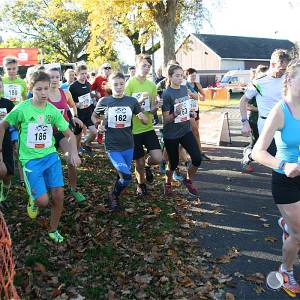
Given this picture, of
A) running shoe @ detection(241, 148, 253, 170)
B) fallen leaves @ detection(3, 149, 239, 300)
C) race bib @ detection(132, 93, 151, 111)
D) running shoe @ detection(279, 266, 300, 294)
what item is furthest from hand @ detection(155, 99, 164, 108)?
running shoe @ detection(279, 266, 300, 294)

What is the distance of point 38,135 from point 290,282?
3.11 meters

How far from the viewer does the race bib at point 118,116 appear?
6059 millimetres

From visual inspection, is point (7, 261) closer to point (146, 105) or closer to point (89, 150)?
point (146, 105)

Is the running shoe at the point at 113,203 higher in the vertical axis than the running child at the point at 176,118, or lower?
lower

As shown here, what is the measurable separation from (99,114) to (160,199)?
1.74 metres

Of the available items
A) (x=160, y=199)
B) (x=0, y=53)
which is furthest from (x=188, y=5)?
(x=160, y=199)

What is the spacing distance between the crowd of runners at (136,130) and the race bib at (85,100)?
0.10ft

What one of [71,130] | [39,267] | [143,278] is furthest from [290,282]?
[71,130]

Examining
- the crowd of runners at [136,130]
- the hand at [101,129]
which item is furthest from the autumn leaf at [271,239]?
the hand at [101,129]

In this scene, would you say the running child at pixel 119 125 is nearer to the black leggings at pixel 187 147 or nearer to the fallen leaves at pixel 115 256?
the fallen leaves at pixel 115 256

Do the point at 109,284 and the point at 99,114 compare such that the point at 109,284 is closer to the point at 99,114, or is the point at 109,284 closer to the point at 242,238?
the point at 242,238

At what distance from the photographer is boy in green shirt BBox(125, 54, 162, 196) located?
6.72 m

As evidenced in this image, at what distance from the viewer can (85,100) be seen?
9477 millimetres

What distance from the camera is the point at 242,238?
211 inches
